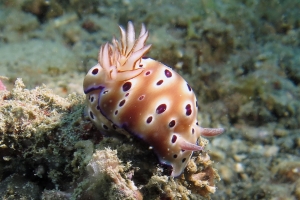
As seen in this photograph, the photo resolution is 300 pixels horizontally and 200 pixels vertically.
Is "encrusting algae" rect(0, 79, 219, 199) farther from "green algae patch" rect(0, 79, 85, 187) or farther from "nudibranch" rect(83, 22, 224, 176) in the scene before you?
"nudibranch" rect(83, 22, 224, 176)

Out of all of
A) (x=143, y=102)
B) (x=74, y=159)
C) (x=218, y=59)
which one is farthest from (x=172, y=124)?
(x=218, y=59)

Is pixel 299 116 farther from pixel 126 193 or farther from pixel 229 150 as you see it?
pixel 126 193

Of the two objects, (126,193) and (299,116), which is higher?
(299,116)

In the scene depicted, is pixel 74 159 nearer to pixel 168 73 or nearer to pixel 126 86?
pixel 126 86

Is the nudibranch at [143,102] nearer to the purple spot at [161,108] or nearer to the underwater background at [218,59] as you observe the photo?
the purple spot at [161,108]

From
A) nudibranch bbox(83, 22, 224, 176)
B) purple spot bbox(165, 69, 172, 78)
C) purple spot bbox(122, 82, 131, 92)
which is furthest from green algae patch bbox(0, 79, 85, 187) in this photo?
purple spot bbox(165, 69, 172, 78)

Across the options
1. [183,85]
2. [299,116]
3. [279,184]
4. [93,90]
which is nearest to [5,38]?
[93,90]
